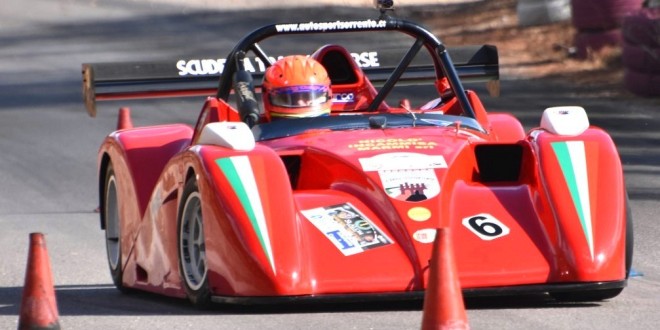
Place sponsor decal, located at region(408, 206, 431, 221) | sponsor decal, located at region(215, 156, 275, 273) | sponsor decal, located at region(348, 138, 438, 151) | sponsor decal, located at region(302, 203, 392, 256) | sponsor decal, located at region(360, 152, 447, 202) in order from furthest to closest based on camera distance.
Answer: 1. sponsor decal, located at region(348, 138, 438, 151)
2. sponsor decal, located at region(360, 152, 447, 202)
3. sponsor decal, located at region(408, 206, 431, 221)
4. sponsor decal, located at region(302, 203, 392, 256)
5. sponsor decal, located at region(215, 156, 275, 273)

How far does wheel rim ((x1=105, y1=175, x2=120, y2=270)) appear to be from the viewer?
9.23 meters

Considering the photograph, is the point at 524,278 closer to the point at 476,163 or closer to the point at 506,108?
the point at 476,163

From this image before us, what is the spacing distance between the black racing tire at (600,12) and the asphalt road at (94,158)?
1249 millimetres

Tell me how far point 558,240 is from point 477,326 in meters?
0.75

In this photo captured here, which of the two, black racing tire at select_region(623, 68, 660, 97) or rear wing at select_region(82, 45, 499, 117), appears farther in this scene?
black racing tire at select_region(623, 68, 660, 97)

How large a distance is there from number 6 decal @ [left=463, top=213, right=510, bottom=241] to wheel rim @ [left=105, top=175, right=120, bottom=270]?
279cm

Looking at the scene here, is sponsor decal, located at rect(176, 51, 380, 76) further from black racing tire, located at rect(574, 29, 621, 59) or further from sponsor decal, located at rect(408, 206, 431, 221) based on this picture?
black racing tire, located at rect(574, 29, 621, 59)

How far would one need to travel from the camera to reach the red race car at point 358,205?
6.85 meters

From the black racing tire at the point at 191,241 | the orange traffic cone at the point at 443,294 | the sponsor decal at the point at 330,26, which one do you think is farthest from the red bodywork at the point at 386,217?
the sponsor decal at the point at 330,26

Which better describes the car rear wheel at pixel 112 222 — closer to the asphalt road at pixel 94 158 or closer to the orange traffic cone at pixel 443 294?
the asphalt road at pixel 94 158

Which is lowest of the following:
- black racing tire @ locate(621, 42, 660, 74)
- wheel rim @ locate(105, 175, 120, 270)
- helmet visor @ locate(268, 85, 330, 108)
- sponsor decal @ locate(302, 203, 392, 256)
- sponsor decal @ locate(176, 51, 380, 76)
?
black racing tire @ locate(621, 42, 660, 74)

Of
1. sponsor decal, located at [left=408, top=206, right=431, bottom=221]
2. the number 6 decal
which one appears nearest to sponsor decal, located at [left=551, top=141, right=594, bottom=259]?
the number 6 decal

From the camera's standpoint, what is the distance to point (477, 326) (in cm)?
652

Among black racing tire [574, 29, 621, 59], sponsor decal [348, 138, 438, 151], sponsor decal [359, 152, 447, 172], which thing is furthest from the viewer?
black racing tire [574, 29, 621, 59]
